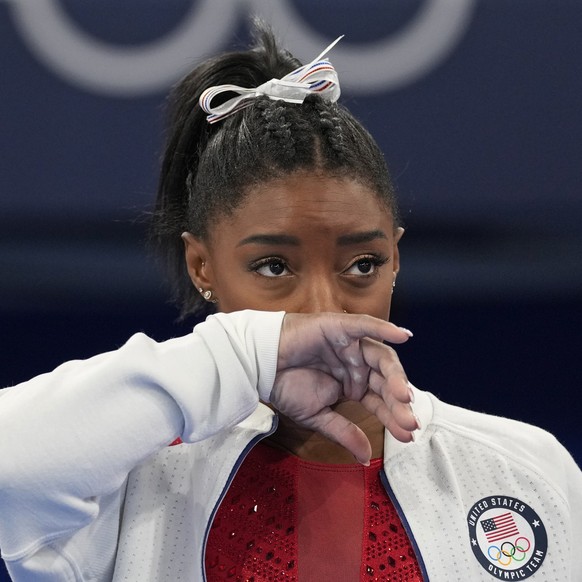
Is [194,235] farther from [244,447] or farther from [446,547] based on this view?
[446,547]

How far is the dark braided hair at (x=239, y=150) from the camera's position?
152 centimetres

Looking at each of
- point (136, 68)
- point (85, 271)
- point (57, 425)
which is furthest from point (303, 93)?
point (85, 271)

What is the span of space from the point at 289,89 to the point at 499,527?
2.24 ft

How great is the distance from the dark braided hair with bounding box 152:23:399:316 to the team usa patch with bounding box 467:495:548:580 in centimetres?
45

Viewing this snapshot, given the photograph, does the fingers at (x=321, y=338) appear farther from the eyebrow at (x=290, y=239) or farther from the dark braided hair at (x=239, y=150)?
the dark braided hair at (x=239, y=150)

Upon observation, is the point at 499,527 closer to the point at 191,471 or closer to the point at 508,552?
the point at 508,552

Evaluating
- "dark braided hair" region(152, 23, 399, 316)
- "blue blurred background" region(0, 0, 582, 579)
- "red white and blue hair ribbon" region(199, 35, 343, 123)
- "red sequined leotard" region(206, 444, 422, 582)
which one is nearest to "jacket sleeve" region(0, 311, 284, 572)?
"red sequined leotard" region(206, 444, 422, 582)

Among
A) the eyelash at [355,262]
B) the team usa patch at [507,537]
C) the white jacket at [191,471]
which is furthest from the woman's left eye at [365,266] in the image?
the team usa patch at [507,537]

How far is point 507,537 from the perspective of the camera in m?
1.46

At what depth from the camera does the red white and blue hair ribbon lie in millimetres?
1580

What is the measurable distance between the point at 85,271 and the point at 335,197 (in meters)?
1.04

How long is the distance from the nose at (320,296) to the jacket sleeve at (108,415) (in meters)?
0.18

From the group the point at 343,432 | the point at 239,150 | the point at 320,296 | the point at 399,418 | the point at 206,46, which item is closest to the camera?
the point at 399,418

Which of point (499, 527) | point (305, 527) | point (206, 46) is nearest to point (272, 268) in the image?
point (305, 527)
